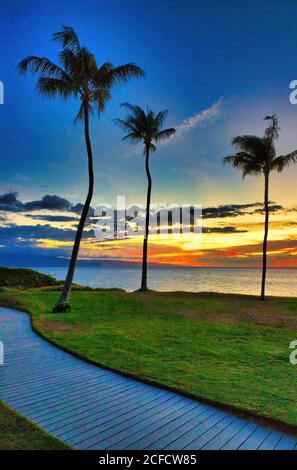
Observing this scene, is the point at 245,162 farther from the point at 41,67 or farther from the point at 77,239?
the point at 41,67

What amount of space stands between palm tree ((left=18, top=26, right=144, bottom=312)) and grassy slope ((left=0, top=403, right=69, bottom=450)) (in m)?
11.1

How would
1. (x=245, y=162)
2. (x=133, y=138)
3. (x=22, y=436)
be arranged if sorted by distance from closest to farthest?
(x=22, y=436)
(x=245, y=162)
(x=133, y=138)

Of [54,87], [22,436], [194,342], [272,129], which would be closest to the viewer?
[22,436]

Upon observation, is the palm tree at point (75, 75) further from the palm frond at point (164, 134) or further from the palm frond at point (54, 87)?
the palm frond at point (164, 134)

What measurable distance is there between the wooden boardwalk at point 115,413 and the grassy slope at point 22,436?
178 millimetres

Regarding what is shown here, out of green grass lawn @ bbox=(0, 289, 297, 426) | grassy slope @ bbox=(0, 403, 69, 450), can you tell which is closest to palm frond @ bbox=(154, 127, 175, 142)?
green grass lawn @ bbox=(0, 289, 297, 426)

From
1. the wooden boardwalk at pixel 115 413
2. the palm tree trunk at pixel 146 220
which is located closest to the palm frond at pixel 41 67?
the palm tree trunk at pixel 146 220

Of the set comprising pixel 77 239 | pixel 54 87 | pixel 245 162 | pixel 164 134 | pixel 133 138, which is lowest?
pixel 77 239

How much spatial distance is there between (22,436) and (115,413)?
1440mm

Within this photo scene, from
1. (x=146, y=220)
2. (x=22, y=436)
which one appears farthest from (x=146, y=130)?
(x=22, y=436)

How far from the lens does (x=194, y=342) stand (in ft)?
32.4

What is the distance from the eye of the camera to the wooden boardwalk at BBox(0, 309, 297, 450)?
14.0 feet
